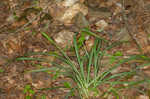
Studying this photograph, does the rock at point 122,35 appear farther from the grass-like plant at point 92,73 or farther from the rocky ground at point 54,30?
the grass-like plant at point 92,73

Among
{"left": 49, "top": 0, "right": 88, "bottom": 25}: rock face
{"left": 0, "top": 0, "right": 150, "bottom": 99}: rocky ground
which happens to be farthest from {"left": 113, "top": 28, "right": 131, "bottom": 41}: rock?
{"left": 49, "top": 0, "right": 88, "bottom": 25}: rock face

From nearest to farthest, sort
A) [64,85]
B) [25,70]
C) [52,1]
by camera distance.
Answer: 1. [64,85]
2. [25,70]
3. [52,1]

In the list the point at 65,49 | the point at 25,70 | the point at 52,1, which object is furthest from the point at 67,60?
the point at 52,1

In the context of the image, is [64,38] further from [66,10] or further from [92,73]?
[92,73]

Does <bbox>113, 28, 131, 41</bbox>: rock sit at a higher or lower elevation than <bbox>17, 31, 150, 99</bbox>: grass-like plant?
higher

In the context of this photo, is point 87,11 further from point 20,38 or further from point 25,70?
point 25,70

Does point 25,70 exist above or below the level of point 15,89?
above

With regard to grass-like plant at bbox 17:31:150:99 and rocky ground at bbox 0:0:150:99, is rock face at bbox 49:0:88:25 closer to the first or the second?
rocky ground at bbox 0:0:150:99

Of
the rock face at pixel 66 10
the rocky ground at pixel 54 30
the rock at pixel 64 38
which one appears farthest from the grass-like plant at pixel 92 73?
the rock face at pixel 66 10
